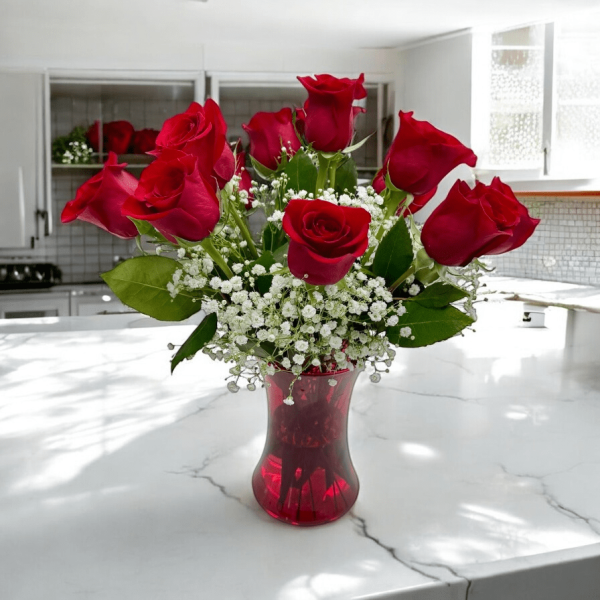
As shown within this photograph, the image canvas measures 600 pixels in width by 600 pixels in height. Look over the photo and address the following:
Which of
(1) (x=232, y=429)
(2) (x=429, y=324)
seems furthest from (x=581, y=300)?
(2) (x=429, y=324)

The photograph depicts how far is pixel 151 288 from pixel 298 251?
7.8 inches

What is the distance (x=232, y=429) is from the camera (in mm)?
1068

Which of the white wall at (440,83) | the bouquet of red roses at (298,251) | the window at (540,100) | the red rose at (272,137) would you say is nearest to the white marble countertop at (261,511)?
the bouquet of red roses at (298,251)

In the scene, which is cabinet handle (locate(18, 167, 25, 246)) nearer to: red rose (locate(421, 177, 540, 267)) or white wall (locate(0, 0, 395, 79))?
white wall (locate(0, 0, 395, 79))

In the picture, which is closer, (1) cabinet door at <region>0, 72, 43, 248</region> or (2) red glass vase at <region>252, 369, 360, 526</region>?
(2) red glass vase at <region>252, 369, 360, 526</region>

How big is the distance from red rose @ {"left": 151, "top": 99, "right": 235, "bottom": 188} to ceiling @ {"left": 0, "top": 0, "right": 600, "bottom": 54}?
7.42 feet

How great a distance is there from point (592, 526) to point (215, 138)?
0.59m

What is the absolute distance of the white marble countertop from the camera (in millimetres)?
681

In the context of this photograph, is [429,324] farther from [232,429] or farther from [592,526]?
[232,429]

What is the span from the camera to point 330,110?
0.71 m

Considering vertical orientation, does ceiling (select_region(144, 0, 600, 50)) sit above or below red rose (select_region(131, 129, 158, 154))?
above

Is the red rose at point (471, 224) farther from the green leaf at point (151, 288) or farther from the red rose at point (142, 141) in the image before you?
the red rose at point (142, 141)

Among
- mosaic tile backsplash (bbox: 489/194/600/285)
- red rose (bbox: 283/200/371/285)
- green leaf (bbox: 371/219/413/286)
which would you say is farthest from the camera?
mosaic tile backsplash (bbox: 489/194/600/285)

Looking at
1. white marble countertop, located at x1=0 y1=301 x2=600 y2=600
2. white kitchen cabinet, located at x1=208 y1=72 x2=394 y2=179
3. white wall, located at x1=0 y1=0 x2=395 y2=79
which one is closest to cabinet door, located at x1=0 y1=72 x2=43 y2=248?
white wall, located at x1=0 y1=0 x2=395 y2=79
